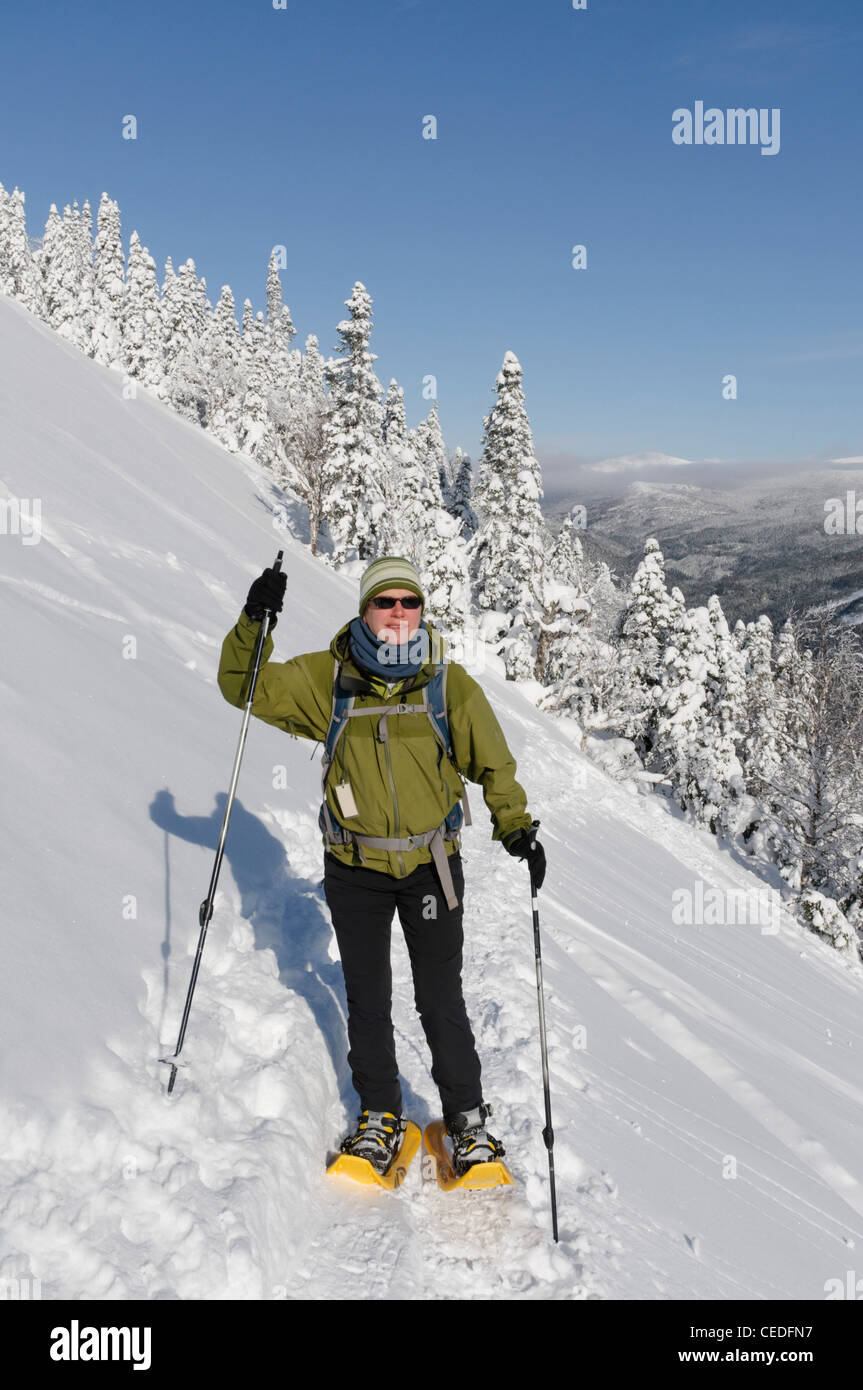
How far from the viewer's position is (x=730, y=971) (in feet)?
35.2

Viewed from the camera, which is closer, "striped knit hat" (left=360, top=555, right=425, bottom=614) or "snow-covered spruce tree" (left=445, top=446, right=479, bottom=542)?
"striped knit hat" (left=360, top=555, right=425, bottom=614)

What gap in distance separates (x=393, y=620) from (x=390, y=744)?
22.1 inches

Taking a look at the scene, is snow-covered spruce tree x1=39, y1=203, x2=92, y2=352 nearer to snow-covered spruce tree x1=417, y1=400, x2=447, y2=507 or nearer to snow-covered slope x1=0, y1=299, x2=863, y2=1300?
snow-covered spruce tree x1=417, y1=400, x2=447, y2=507

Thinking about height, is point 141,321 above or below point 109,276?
below

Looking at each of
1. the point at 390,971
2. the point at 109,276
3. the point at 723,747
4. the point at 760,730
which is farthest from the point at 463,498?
the point at 390,971

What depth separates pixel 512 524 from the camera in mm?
32281

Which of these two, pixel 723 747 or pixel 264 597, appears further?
pixel 723 747

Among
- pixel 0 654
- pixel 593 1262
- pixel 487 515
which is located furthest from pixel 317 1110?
pixel 487 515

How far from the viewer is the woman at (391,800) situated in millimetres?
3479

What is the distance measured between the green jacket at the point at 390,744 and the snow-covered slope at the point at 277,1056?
1.43 metres

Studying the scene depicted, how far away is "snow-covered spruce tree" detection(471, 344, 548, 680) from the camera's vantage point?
106 ft

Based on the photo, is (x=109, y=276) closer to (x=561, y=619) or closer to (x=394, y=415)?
(x=394, y=415)

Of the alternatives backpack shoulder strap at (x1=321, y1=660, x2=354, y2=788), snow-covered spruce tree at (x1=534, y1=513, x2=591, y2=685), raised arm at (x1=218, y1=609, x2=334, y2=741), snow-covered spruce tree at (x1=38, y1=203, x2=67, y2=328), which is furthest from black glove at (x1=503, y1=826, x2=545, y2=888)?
snow-covered spruce tree at (x1=38, y1=203, x2=67, y2=328)

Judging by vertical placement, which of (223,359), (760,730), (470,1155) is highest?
(223,359)
